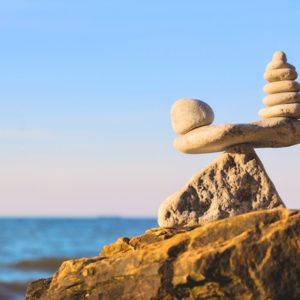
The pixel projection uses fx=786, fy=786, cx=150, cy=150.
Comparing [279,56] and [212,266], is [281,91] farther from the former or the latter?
[212,266]

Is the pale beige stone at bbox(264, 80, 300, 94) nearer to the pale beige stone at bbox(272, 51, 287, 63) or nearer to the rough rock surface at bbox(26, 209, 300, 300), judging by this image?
the pale beige stone at bbox(272, 51, 287, 63)

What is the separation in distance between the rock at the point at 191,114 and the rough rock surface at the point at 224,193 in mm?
532

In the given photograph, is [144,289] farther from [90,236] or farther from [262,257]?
[90,236]

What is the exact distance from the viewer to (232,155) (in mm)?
9742

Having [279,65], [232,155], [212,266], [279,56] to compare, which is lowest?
[212,266]

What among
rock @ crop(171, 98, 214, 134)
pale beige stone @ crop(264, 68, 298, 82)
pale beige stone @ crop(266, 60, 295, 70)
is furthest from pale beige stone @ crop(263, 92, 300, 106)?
rock @ crop(171, 98, 214, 134)

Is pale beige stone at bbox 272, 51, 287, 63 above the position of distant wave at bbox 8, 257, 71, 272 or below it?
below

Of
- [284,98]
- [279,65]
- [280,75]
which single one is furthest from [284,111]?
[279,65]

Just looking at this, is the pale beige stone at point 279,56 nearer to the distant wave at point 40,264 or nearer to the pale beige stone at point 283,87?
the pale beige stone at point 283,87

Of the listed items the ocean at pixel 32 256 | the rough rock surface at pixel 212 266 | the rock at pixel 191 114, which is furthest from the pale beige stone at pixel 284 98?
the ocean at pixel 32 256

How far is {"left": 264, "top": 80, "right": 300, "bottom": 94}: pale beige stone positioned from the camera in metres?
9.67

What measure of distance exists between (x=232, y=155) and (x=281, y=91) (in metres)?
1.00

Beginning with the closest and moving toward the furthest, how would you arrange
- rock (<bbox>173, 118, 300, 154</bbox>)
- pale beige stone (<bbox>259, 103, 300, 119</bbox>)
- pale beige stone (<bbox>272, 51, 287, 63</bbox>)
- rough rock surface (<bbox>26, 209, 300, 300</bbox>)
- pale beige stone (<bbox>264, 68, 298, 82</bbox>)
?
1. rough rock surface (<bbox>26, 209, 300, 300</bbox>)
2. rock (<bbox>173, 118, 300, 154</bbox>)
3. pale beige stone (<bbox>259, 103, 300, 119</bbox>)
4. pale beige stone (<bbox>264, 68, 298, 82</bbox>)
5. pale beige stone (<bbox>272, 51, 287, 63</bbox>)

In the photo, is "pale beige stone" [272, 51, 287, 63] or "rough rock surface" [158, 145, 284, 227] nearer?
"rough rock surface" [158, 145, 284, 227]
